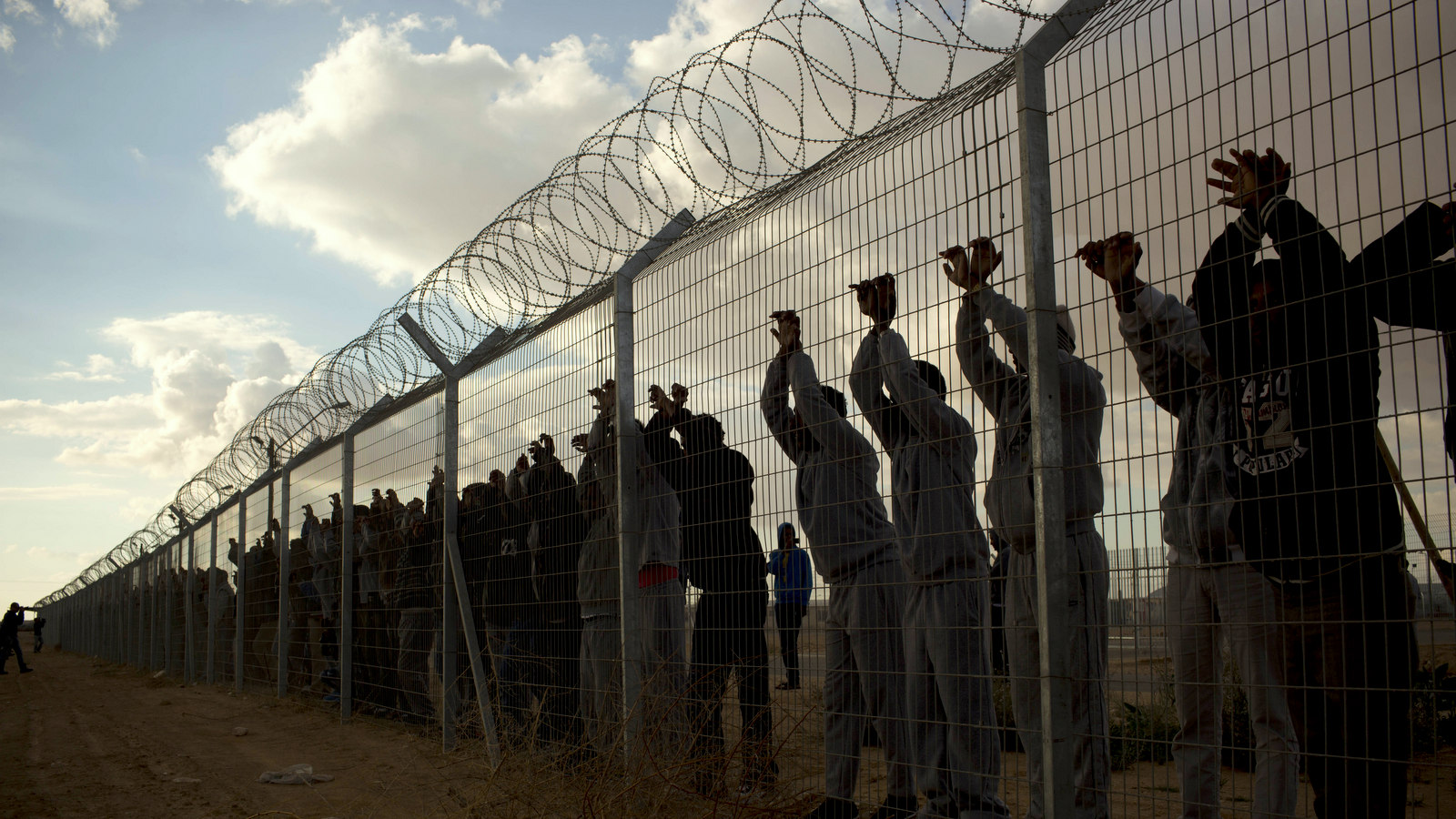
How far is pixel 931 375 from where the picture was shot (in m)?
3.68

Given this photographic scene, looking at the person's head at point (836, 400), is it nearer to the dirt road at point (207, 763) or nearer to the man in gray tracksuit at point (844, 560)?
the man in gray tracksuit at point (844, 560)

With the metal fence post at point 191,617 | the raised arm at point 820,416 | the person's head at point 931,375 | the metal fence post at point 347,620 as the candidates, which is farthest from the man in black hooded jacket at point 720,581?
the metal fence post at point 191,617

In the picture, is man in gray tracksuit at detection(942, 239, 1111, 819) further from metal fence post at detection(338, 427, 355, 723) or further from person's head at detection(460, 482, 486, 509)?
metal fence post at detection(338, 427, 355, 723)

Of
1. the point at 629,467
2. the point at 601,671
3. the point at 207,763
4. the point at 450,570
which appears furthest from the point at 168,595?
the point at 629,467

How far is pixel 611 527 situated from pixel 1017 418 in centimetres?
263

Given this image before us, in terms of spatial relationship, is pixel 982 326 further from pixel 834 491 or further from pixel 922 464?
pixel 834 491

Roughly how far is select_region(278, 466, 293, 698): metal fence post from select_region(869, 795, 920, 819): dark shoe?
28.7 feet

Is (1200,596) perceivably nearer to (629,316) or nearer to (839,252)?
(839,252)

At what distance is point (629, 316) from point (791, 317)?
1491 millimetres

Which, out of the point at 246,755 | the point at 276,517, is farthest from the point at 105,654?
the point at 246,755

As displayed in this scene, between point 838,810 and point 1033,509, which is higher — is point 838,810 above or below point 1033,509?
below

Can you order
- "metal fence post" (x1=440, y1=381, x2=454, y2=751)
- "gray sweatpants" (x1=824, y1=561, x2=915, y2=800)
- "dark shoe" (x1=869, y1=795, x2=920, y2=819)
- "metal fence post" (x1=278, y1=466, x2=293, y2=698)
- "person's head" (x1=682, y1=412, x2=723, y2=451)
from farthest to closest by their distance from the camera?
"metal fence post" (x1=278, y1=466, x2=293, y2=698)
"metal fence post" (x1=440, y1=381, x2=454, y2=751)
"person's head" (x1=682, y1=412, x2=723, y2=451)
"gray sweatpants" (x1=824, y1=561, x2=915, y2=800)
"dark shoe" (x1=869, y1=795, x2=920, y2=819)

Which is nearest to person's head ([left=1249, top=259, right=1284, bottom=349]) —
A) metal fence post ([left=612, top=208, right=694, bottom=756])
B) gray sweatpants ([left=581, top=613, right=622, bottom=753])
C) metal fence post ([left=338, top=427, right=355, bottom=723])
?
metal fence post ([left=612, top=208, right=694, bottom=756])

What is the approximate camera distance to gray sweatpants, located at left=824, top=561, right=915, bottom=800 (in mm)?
3654
